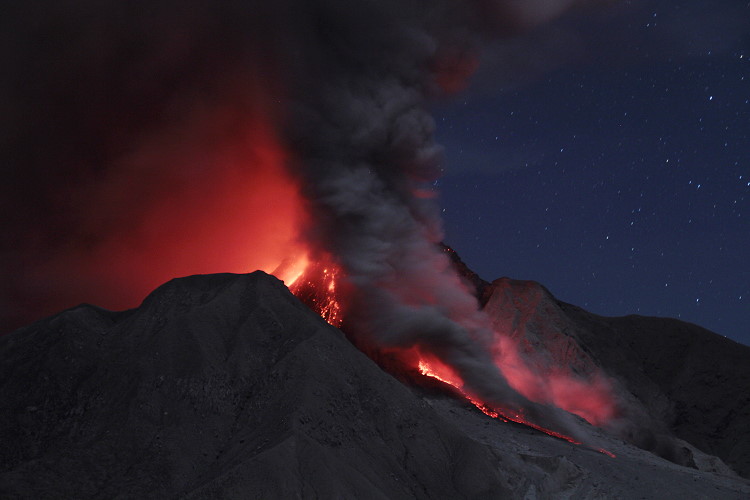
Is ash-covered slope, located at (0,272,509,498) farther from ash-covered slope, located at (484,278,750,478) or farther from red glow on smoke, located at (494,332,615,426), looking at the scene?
ash-covered slope, located at (484,278,750,478)

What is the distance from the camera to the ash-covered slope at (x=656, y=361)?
57969mm

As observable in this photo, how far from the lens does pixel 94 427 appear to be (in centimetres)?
2884

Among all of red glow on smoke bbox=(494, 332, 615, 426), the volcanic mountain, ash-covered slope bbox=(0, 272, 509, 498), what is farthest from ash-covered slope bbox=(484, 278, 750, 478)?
ash-covered slope bbox=(0, 272, 509, 498)

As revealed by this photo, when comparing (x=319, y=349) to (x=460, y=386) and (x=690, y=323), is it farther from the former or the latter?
(x=690, y=323)

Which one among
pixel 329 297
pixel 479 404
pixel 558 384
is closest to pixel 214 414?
pixel 329 297

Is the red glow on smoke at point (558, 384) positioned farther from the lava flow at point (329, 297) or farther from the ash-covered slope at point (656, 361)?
the lava flow at point (329, 297)

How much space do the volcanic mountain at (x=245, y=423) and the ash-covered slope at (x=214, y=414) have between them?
0.07 m

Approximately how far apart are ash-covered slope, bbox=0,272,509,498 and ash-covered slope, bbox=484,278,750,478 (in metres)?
27.6

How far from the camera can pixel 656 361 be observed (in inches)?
2694

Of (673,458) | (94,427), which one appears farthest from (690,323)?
(94,427)

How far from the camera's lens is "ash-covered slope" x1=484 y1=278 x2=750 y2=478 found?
2282 inches

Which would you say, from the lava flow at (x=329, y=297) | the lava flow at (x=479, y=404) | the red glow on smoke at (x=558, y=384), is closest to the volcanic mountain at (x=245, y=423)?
the lava flow at (x=479, y=404)

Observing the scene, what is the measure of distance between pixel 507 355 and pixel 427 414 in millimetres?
23384

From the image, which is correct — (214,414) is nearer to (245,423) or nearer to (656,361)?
(245,423)
